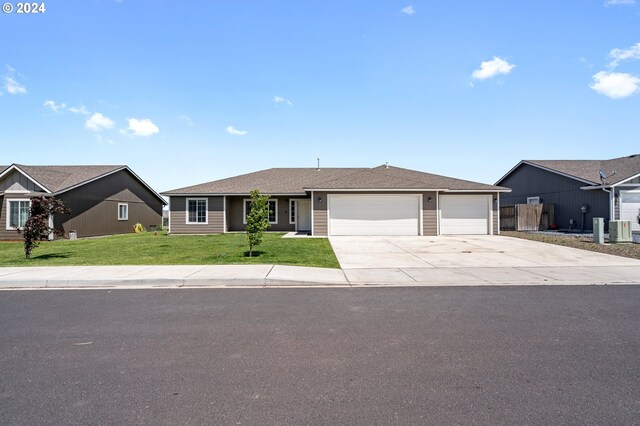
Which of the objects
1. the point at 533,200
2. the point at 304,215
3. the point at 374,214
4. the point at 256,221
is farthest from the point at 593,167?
the point at 256,221

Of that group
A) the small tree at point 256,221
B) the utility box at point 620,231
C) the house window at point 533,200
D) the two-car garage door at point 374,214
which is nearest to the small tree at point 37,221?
the small tree at point 256,221

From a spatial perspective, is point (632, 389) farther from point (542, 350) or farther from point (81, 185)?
point (81, 185)

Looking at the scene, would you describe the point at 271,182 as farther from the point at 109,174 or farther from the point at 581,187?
the point at 581,187

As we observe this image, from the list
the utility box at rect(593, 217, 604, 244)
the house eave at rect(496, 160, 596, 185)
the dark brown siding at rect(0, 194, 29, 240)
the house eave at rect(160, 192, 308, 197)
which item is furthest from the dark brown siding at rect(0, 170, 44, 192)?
the house eave at rect(496, 160, 596, 185)

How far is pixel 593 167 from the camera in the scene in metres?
A: 25.8

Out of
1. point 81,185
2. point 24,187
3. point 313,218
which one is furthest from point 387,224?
point 24,187

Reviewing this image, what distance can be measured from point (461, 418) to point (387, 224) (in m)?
17.5

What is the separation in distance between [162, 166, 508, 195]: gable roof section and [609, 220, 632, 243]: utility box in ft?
19.5

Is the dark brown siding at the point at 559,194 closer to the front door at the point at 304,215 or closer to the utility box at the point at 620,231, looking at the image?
the utility box at the point at 620,231

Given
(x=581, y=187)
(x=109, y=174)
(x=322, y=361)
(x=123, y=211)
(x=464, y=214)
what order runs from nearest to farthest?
(x=322, y=361) → (x=464, y=214) → (x=581, y=187) → (x=109, y=174) → (x=123, y=211)

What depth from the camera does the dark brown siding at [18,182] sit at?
2077 centimetres

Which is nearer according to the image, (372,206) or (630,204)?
(372,206)

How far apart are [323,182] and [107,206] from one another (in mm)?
15738

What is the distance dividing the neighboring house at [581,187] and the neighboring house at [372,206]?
634 centimetres
